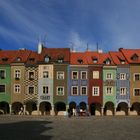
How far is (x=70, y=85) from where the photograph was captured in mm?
58312

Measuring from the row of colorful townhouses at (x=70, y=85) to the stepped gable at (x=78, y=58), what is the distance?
16cm

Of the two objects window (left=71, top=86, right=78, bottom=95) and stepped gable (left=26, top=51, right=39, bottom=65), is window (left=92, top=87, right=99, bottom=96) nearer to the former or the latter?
window (left=71, top=86, right=78, bottom=95)

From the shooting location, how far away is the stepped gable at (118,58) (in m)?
59.3

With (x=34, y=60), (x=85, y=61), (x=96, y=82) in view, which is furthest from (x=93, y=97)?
(x=34, y=60)

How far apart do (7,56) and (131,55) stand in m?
21.3

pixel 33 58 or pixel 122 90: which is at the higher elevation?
pixel 33 58

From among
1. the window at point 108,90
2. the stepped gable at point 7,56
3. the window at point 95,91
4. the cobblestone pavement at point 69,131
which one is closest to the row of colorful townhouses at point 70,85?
the window at point 95,91

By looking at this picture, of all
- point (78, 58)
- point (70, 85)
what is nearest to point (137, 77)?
point (78, 58)

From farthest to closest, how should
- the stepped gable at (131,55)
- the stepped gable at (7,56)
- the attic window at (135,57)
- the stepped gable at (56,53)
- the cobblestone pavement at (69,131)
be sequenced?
the stepped gable at (7,56)
the attic window at (135,57)
the stepped gable at (131,55)
the stepped gable at (56,53)
the cobblestone pavement at (69,131)

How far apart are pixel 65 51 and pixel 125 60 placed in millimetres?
10319

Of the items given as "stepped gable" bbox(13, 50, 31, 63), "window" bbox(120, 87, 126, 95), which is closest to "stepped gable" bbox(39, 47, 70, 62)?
"stepped gable" bbox(13, 50, 31, 63)

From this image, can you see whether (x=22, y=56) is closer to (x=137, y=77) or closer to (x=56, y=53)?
(x=56, y=53)

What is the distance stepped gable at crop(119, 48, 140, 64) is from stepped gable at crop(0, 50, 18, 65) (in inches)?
741

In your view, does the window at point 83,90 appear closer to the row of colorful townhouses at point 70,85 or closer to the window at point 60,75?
the row of colorful townhouses at point 70,85
